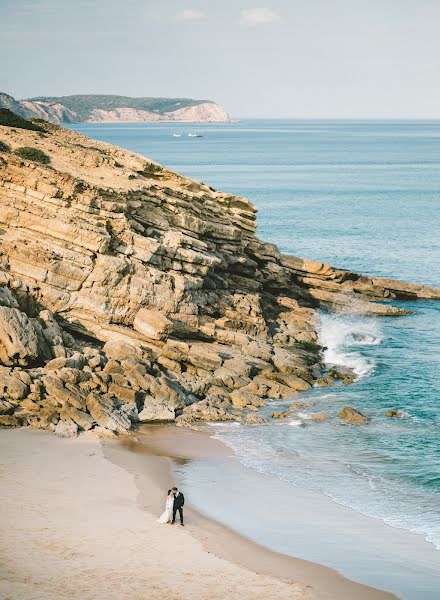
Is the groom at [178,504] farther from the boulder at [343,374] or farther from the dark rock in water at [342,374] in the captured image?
the dark rock in water at [342,374]

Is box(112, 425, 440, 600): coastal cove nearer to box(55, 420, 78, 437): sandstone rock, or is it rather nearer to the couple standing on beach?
the couple standing on beach

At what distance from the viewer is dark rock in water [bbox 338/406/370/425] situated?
37.5 metres

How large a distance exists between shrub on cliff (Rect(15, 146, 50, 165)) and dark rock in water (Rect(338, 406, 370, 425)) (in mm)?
21786

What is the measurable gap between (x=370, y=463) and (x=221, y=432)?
6.24 meters

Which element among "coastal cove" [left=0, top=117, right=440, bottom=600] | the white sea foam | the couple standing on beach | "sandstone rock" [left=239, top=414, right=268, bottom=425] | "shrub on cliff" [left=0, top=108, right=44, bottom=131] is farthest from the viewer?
"shrub on cliff" [left=0, top=108, right=44, bottom=131]

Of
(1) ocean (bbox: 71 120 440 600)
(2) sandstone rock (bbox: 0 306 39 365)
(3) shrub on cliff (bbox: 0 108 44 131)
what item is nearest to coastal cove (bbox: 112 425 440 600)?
(1) ocean (bbox: 71 120 440 600)

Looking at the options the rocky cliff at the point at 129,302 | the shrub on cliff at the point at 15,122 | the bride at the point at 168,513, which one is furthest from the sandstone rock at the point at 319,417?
the shrub on cliff at the point at 15,122

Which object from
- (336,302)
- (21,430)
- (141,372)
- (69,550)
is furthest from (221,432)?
(336,302)

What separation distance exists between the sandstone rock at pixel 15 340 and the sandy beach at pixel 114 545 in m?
5.49

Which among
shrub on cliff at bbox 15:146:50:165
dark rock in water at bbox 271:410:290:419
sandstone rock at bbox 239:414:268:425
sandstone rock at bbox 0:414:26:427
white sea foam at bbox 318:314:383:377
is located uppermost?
shrub on cliff at bbox 15:146:50:165

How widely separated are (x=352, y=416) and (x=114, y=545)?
53.8 feet

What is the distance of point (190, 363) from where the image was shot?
136ft

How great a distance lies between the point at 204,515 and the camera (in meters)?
27.2

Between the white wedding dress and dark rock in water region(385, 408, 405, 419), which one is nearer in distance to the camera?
the white wedding dress
